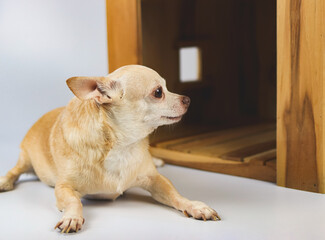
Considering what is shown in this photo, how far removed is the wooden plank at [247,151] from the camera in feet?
9.47

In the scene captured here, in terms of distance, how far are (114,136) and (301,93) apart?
102cm

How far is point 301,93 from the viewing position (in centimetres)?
239

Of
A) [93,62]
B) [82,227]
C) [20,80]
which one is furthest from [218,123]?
[82,227]

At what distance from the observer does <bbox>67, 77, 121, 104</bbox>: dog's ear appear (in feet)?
6.38

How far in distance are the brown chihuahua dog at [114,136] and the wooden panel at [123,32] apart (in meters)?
0.98

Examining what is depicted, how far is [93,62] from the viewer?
10.9ft

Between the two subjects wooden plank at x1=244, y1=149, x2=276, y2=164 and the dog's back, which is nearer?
the dog's back

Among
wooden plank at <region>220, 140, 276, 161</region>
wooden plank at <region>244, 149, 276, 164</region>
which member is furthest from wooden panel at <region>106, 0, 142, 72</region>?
wooden plank at <region>244, 149, 276, 164</region>

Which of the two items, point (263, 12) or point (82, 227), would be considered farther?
point (263, 12)

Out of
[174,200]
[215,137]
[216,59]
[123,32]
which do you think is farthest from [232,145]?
[216,59]

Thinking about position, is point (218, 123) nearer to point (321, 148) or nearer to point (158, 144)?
point (158, 144)

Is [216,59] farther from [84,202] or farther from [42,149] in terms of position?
[84,202]

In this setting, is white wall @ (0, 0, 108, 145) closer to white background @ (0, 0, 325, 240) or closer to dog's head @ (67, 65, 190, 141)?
white background @ (0, 0, 325, 240)

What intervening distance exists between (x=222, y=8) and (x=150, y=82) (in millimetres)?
3015
